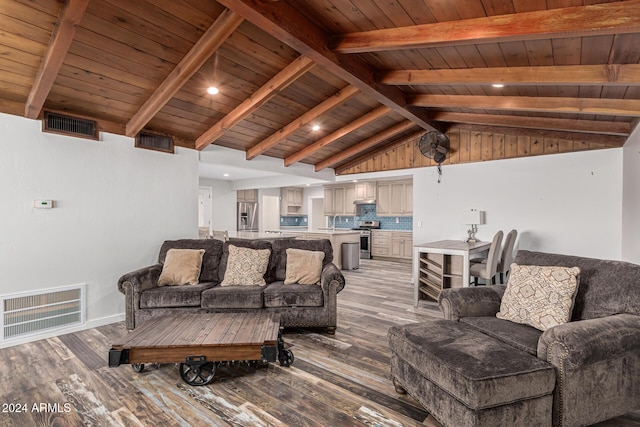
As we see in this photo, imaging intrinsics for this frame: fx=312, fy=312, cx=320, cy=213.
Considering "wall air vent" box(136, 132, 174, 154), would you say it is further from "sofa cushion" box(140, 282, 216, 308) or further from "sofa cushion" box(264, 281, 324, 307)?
"sofa cushion" box(264, 281, 324, 307)

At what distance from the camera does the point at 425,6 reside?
2.14 metres

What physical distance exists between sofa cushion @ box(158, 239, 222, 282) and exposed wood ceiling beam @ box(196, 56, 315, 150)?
145 centimetres

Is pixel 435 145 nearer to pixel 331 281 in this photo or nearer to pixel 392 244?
pixel 392 244

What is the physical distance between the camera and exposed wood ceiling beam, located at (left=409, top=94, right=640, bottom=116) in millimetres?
2982

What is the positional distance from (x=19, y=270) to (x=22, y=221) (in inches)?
19.0

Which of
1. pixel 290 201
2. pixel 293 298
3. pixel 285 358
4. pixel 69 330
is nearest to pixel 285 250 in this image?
pixel 293 298

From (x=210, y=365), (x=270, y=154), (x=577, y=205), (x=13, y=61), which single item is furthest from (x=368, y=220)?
(x=13, y=61)

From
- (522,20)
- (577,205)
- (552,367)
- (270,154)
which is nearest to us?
(552,367)

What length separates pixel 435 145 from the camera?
5.49 m

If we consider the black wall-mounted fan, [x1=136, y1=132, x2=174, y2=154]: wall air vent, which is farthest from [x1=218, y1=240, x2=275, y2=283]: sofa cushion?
the black wall-mounted fan

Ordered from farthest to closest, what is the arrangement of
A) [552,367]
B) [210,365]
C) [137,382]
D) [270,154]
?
[270,154] → [210,365] → [137,382] → [552,367]

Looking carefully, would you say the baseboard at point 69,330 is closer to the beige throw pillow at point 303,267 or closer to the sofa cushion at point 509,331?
the beige throw pillow at point 303,267

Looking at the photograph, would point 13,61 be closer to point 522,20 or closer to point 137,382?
point 137,382

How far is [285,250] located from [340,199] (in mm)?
5292
